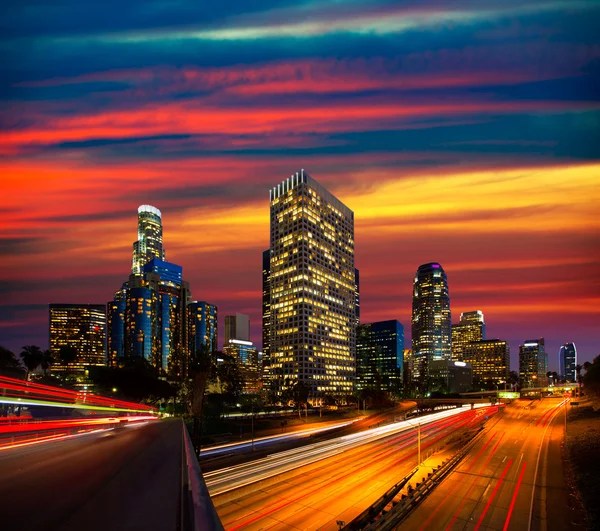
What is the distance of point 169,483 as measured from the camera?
11.6m

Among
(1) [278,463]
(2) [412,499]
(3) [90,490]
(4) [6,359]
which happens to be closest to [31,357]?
(4) [6,359]

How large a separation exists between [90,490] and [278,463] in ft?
127

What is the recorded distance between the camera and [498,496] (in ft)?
128

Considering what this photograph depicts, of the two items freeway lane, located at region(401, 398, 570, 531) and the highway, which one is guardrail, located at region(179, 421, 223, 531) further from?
freeway lane, located at region(401, 398, 570, 531)

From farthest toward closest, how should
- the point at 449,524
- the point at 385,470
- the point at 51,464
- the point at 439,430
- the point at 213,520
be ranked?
the point at 439,430 → the point at 385,470 → the point at 449,524 → the point at 51,464 → the point at 213,520

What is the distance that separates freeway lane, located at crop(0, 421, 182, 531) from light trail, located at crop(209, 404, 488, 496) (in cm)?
1870

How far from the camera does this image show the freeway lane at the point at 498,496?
32375 millimetres

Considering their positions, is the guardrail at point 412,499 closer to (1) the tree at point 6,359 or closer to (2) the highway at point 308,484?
(2) the highway at point 308,484

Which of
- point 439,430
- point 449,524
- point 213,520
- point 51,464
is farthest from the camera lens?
point 439,430

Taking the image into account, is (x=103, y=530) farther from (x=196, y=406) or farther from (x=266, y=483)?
(x=196, y=406)

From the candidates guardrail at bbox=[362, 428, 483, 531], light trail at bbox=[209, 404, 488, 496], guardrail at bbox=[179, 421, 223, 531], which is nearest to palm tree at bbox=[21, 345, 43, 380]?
light trail at bbox=[209, 404, 488, 496]

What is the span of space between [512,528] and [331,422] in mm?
73396

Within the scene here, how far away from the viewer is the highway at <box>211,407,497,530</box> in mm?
30984

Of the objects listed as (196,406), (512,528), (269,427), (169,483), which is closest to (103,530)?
(169,483)
